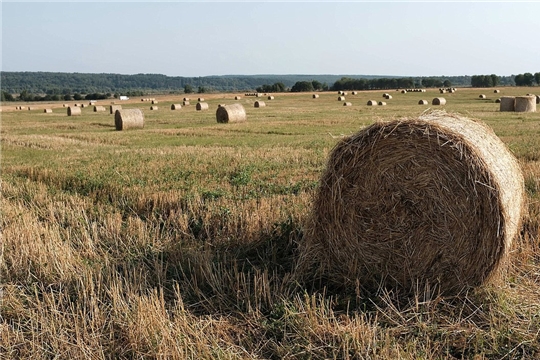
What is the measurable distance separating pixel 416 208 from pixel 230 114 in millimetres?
25847

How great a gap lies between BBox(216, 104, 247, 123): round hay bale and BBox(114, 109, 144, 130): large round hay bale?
4.47 meters

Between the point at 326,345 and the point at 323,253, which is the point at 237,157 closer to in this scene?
the point at 323,253

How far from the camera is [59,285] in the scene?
6.00m

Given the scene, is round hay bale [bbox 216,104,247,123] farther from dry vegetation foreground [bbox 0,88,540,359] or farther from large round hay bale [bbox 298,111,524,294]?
large round hay bale [bbox 298,111,524,294]

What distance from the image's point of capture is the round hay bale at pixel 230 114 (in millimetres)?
31219

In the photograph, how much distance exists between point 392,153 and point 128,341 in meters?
3.21

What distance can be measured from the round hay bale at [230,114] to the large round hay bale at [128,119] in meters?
4.47

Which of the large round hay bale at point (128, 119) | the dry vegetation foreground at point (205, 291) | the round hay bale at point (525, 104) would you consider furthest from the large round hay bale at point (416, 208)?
the round hay bale at point (525, 104)

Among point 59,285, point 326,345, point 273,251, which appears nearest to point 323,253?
point 273,251

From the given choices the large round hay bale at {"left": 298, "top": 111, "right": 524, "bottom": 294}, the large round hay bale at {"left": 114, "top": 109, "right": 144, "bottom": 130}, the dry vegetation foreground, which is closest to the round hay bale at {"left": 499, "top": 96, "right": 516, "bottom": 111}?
the large round hay bale at {"left": 114, "top": 109, "right": 144, "bottom": 130}

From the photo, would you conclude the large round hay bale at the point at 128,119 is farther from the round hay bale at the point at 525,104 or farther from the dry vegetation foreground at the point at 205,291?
the round hay bale at the point at 525,104

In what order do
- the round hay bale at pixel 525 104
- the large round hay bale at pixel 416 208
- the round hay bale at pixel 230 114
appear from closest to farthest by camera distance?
the large round hay bale at pixel 416 208 → the round hay bale at pixel 230 114 → the round hay bale at pixel 525 104

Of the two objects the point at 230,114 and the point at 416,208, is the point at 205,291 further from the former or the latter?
the point at 230,114

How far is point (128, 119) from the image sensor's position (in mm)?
29344
